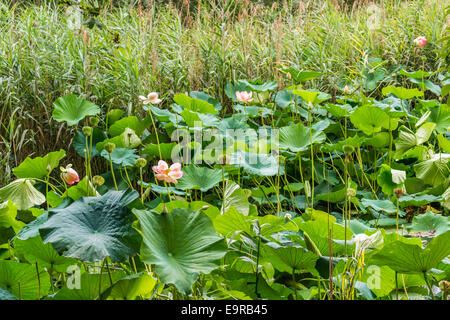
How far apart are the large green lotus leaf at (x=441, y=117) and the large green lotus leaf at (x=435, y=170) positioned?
430 millimetres

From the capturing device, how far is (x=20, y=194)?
5.16ft

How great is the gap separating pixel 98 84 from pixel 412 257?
2.45 metres

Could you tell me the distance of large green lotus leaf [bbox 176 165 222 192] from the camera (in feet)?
6.00

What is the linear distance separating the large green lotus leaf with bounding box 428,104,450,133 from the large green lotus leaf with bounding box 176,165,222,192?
161 centimetres

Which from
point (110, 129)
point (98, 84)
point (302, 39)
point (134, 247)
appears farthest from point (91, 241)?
point (302, 39)

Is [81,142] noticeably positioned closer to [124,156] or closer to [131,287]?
[124,156]

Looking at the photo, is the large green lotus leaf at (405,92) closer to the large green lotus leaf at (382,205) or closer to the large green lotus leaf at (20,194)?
the large green lotus leaf at (382,205)

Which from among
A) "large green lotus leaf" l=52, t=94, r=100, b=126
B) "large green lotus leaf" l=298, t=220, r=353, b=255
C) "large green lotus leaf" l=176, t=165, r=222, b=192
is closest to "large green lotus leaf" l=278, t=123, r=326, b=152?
"large green lotus leaf" l=176, t=165, r=222, b=192

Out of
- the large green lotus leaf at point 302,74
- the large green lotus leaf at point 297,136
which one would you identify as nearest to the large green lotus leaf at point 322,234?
the large green lotus leaf at point 297,136

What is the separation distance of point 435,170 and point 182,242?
1804mm

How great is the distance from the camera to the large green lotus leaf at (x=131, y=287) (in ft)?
3.13

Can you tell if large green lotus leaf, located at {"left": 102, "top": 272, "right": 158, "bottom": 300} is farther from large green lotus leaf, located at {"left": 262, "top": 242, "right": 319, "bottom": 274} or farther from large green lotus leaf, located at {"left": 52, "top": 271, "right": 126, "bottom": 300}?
large green lotus leaf, located at {"left": 262, "top": 242, "right": 319, "bottom": 274}
